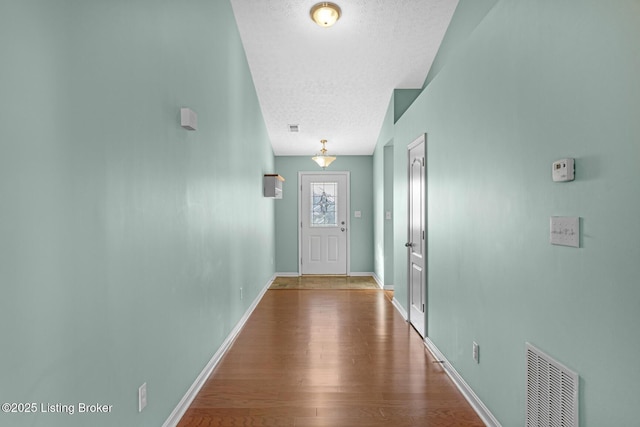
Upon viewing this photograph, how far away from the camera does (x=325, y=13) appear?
12.1 ft

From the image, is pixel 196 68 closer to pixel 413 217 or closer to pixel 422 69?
pixel 413 217

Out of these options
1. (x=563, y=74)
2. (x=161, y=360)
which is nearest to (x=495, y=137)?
(x=563, y=74)

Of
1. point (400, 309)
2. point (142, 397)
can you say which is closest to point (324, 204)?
point (400, 309)

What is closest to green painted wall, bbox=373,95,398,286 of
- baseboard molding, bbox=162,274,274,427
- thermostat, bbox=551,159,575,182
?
baseboard molding, bbox=162,274,274,427

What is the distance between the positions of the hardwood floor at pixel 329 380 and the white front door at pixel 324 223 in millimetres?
3122

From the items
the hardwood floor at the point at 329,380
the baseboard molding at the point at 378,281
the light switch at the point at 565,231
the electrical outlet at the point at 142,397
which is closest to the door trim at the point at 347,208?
the baseboard molding at the point at 378,281

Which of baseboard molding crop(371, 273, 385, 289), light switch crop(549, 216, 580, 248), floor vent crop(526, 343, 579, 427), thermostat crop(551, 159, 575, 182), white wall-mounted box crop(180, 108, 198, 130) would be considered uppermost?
white wall-mounted box crop(180, 108, 198, 130)

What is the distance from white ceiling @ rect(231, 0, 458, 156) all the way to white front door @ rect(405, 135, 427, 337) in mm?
1270

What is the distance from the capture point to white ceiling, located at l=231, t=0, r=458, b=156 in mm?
3875

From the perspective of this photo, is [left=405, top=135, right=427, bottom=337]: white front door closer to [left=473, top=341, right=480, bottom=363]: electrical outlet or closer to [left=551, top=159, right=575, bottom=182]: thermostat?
[left=473, top=341, right=480, bottom=363]: electrical outlet

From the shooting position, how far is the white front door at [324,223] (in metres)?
7.64

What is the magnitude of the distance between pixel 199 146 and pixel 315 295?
3.66 meters

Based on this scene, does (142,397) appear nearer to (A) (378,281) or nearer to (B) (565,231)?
(B) (565,231)

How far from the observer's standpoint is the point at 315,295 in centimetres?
586
